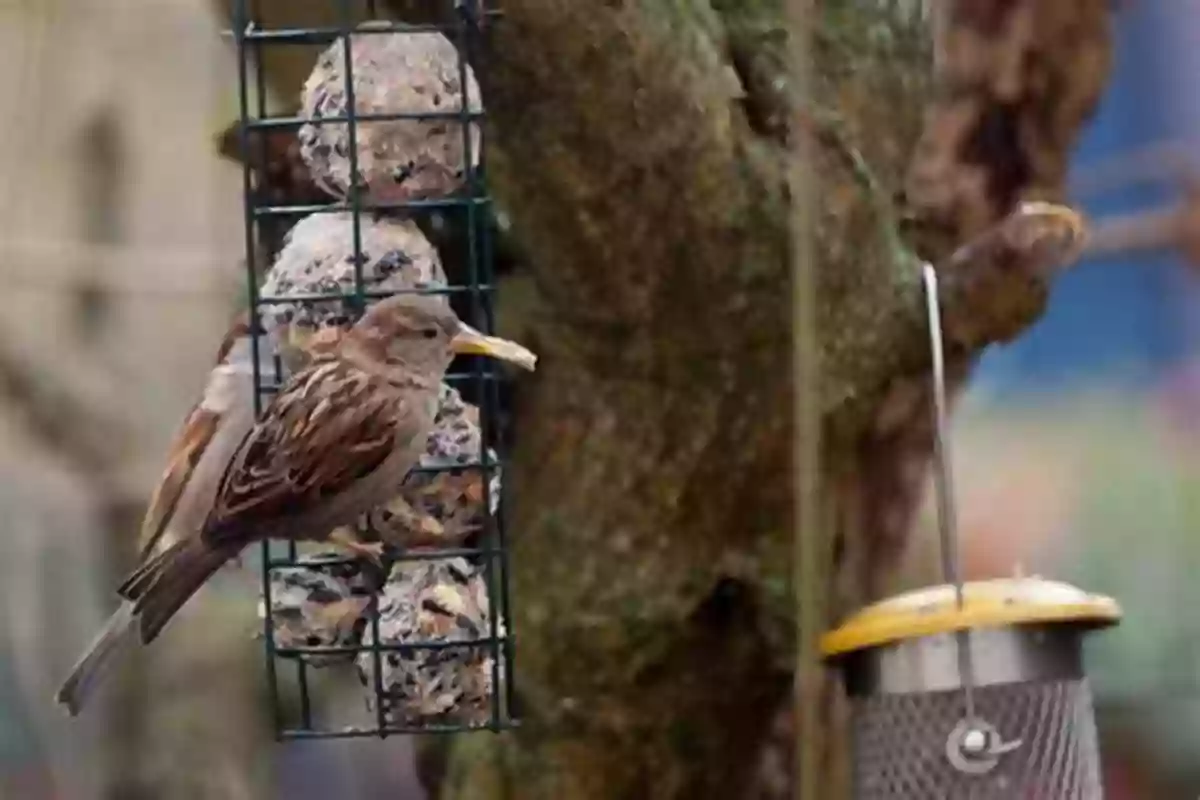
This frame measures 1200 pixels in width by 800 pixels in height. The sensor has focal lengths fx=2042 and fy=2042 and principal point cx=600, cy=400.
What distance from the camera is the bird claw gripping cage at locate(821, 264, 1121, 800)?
4.49ft

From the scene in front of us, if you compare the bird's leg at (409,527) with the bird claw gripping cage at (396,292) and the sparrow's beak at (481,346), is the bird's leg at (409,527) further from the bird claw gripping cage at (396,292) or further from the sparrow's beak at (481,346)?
the sparrow's beak at (481,346)

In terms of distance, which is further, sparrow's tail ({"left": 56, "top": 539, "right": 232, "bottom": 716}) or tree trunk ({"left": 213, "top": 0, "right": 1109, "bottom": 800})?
tree trunk ({"left": 213, "top": 0, "right": 1109, "bottom": 800})

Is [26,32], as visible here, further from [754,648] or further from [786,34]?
[754,648]

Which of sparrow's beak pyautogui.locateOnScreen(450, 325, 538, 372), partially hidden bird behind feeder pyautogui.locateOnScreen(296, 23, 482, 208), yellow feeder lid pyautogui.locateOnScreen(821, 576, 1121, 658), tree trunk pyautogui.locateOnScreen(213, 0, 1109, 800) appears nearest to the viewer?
yellow feeder lid pyautogui.locateOnScreen(821, 576, 1121, 658)

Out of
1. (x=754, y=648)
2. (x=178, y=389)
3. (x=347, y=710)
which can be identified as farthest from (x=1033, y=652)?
(x=178, y=389)

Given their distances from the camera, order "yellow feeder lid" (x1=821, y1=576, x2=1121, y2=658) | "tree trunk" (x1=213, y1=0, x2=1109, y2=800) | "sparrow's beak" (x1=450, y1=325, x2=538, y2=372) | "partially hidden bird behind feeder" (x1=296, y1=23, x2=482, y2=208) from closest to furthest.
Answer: "yellow feeder lid" (x1=821, y1=576, x2=1121, y2=658), "sparrow's beak" (x1=450, y1=325, x2=538, y2=372), "partially hidden bird behind feeder" (x1=296, y1=23, x2=482, y2=208), "tree trunk" (x1=213, y1=0, x2=1109, y2=800)

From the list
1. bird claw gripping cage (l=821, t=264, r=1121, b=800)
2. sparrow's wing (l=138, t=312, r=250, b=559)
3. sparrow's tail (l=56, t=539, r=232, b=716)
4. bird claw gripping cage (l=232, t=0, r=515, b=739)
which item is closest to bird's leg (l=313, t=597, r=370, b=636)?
bird claw gripping cage (l=232, t=0, r=515, b=739)

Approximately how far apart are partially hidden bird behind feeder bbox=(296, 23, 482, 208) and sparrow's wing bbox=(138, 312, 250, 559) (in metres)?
0.22

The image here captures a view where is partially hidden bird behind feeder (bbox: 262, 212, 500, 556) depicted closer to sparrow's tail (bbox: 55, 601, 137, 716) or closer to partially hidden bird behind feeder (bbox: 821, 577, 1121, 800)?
sparrow's tail (bbox: 55, 601, 137, 716)

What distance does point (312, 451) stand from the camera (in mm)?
1574

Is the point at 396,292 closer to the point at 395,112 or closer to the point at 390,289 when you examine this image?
the point at 390,289

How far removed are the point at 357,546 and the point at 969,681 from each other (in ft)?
1.70

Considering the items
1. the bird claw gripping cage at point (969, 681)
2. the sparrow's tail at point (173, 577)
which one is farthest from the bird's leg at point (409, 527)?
the bird claw gripping cage at point (969, 681)

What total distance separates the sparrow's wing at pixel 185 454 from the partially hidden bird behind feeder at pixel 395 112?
0.22 meters
